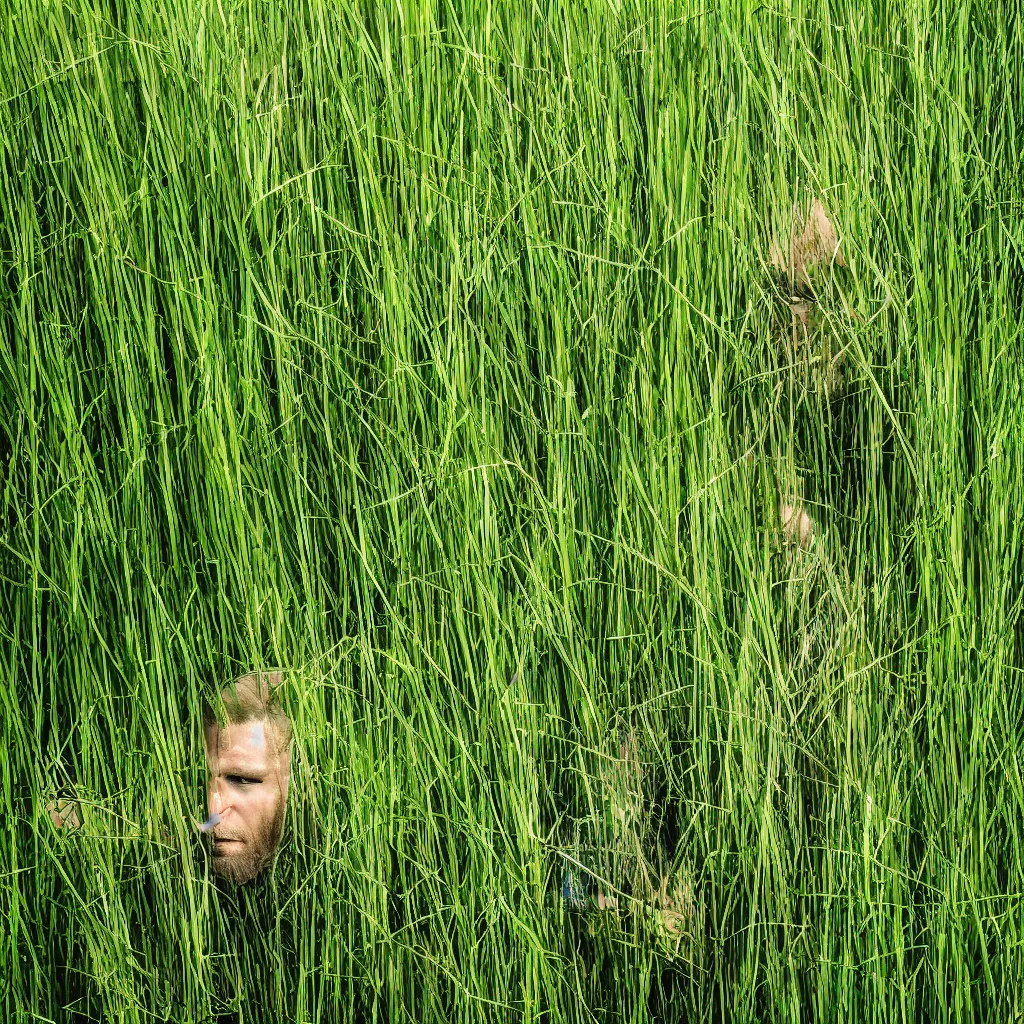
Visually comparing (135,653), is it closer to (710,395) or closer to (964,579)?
(710,395)

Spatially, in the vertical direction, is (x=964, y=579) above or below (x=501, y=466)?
below

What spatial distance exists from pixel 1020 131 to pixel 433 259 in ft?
2.39

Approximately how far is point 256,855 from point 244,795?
0.07 m

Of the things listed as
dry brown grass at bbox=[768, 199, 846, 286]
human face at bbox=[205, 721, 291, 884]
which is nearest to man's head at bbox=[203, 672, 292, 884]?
human face at bbox=[205, 721, 291, 884]

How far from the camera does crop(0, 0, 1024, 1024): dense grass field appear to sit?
114cm

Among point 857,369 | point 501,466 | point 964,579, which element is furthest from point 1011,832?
point 501,466

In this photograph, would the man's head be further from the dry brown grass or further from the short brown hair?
the dry brown grass

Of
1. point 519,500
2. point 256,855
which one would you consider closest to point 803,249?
point 519,500

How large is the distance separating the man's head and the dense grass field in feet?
0.07

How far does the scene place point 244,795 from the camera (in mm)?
1195

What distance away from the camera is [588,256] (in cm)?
115

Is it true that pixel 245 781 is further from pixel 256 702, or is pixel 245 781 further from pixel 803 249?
pixel 803 249

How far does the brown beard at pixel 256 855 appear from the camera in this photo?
1.19 metres

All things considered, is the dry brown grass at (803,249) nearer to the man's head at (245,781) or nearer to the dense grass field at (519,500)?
the dense grass field at (519,500)
